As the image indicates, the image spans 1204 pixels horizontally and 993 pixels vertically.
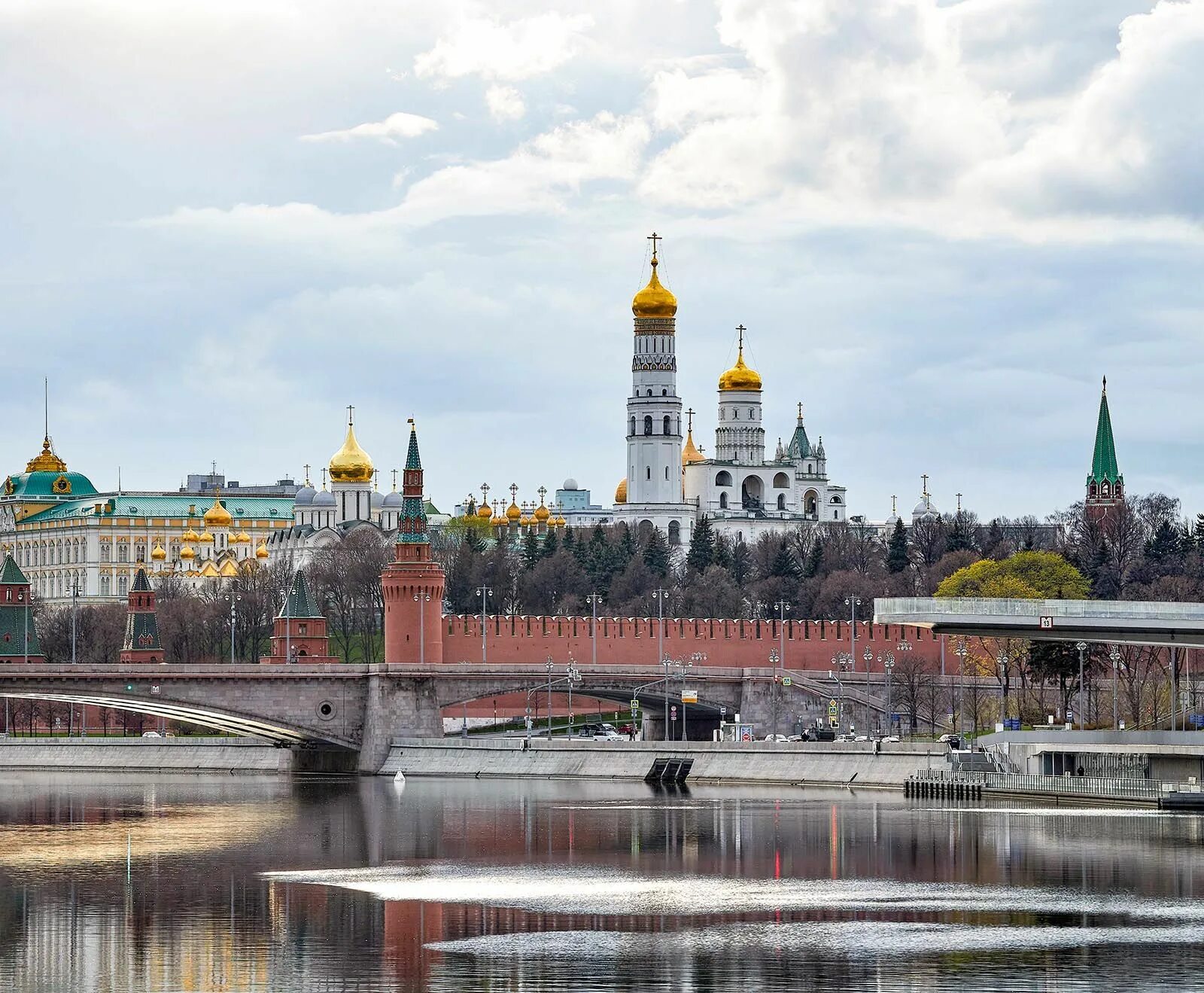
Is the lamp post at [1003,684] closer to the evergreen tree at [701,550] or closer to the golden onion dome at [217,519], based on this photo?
the evergreen tree at [701,550]

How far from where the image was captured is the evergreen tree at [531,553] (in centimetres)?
12306

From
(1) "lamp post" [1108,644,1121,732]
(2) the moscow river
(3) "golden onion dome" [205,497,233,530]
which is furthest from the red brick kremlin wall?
(3) "golden onion dome" [205,497,233,530]

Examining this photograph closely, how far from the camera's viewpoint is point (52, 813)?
205ft

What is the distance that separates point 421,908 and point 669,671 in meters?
41.2

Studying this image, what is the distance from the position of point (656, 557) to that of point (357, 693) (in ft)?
147

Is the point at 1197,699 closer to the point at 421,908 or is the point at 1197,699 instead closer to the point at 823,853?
the point at 823,853

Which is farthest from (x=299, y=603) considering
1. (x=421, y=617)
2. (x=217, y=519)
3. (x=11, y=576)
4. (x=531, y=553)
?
(x=217, y=519)

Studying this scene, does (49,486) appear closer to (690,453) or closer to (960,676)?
(690,453)

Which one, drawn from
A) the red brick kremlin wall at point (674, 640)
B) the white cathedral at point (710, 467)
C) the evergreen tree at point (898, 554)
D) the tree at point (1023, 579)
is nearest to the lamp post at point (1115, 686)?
the tree at point (1023, 579)

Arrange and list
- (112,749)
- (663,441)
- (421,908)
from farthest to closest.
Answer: (663,441)
(112,749)
(421,908)

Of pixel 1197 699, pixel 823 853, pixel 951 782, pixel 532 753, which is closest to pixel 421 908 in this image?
pixel 823 853

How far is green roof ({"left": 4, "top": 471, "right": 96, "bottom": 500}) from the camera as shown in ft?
595

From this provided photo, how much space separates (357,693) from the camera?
264 feet

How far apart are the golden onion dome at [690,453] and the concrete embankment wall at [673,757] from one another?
83.3 metres
